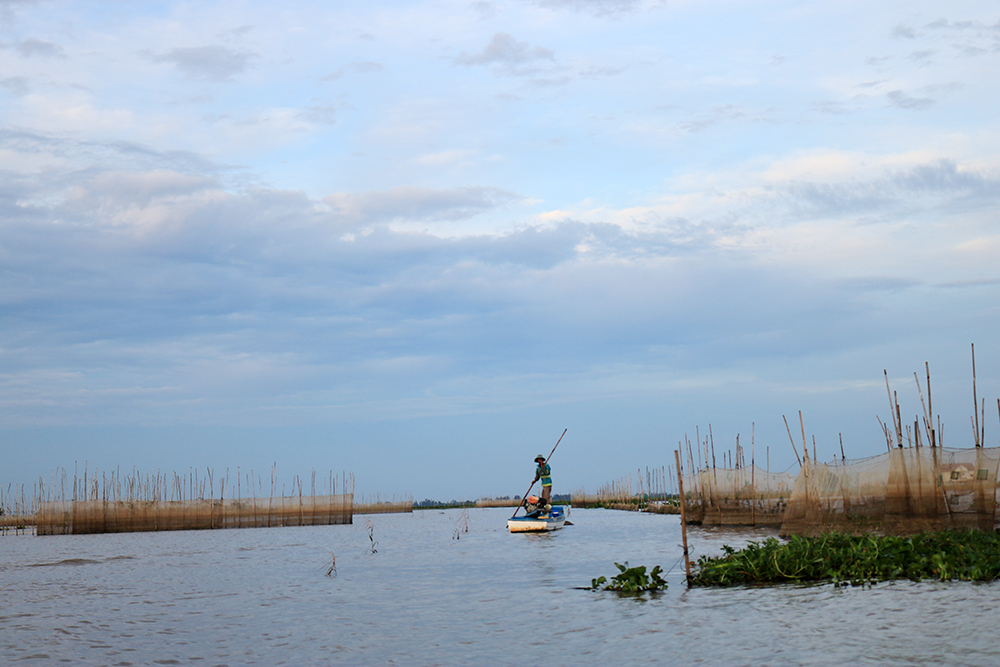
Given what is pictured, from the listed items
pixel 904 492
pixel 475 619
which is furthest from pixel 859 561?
pixel 475 619

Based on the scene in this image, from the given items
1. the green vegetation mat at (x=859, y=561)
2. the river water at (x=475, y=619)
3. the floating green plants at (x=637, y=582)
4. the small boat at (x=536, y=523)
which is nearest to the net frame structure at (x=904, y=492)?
the green vegetation mat at (x=859, y=561)

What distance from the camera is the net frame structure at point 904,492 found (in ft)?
59.3

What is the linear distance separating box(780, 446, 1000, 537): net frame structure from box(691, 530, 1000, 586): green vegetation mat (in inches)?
94.4

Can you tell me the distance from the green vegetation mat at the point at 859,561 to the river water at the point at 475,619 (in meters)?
0.49

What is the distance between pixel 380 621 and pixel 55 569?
1605 centimetres

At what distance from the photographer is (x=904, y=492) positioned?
19.1 meters

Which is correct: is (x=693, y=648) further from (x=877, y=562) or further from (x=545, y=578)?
(x=545, y=578)

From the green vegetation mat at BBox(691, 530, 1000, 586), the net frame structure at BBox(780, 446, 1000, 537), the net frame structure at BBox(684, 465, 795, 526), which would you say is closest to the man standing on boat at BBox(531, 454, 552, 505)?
the net frame structure at BBox(684, 465, 795, 526)

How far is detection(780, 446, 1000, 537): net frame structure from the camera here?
59.3 ft

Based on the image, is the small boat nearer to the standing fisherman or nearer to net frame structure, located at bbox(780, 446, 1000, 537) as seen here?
the standing fisherman

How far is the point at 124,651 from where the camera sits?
1186cm

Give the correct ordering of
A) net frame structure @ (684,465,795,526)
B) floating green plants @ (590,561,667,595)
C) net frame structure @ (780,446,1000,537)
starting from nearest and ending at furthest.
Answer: floating green plants @ (590,561,667,595) < net frame structure @ (780,446,1000,537) < net frame structure @ (684,465,795,526)

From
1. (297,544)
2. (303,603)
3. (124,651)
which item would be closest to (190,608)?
(303,603)

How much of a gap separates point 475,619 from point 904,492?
35.9ft
